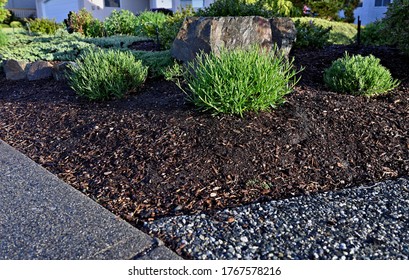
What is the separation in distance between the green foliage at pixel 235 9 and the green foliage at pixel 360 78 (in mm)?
2691

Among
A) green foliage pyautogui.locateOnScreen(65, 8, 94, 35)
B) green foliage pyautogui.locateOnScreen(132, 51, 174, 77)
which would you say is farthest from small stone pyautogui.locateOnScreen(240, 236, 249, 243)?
green foliage pyautogui.locateOnScreen(65, 8, 94, 35)

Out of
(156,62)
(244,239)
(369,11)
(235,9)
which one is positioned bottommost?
(244,239)

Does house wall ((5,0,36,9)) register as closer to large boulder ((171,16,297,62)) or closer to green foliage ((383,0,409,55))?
large boulder ((171,16,297,62))

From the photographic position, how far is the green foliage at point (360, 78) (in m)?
4.87

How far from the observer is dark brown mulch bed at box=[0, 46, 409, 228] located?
3186 mm

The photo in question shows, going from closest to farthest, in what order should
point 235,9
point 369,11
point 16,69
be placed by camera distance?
point 235,9, point 16,69, point 369,11

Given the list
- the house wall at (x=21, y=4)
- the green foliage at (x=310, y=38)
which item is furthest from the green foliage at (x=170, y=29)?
the house wall at (x=21, y=4)

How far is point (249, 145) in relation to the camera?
A: 3.71m

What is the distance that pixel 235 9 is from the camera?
7.29 m

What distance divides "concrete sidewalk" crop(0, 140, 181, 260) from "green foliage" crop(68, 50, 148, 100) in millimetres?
2235

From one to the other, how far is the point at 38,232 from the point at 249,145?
82.1 inches

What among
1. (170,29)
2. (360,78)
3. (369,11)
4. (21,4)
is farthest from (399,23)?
(21,4)

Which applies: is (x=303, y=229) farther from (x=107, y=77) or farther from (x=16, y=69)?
(x=16, y=69)

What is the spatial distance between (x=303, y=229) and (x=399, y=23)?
16.9 feet
